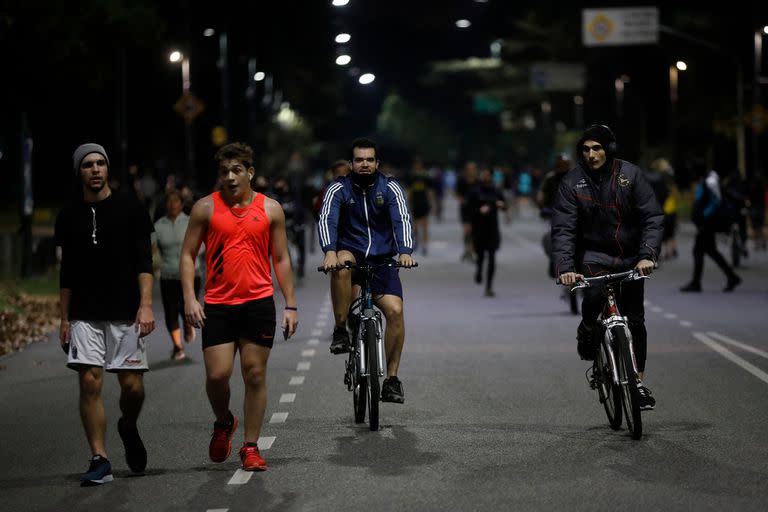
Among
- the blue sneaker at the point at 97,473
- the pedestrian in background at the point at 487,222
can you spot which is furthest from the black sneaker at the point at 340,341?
the pedestrian in background at the point at 487,222

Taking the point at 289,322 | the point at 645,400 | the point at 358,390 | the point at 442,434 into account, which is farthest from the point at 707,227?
the point at 289,322

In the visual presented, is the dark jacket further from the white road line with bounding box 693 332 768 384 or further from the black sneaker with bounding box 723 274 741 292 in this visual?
the black sneaker with bounding box 723 274 741 292

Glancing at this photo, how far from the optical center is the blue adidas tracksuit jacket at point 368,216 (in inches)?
405

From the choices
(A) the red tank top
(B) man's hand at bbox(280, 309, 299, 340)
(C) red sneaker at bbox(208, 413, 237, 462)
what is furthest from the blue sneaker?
(B) man's hand at bbox(280, 309, 299, 340)

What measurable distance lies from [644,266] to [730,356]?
16.6 ft

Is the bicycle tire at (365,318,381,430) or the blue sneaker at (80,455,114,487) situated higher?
the bicycle tire at (365,318,381,430)

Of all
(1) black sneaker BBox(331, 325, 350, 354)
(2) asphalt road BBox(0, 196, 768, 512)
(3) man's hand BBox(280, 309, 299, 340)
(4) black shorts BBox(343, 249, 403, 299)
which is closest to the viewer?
(2) asphalt road BBox(0, 196, 768, 512)

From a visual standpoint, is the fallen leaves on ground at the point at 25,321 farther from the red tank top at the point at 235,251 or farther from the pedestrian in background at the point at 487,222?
the red tank top at the point at 235,251

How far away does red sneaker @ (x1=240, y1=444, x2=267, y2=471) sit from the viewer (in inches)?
340

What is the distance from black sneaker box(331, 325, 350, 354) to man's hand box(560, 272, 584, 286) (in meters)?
1.75

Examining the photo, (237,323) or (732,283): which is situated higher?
(237,323)

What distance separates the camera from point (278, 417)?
35.4ft

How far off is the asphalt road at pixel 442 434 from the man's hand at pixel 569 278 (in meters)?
0.95

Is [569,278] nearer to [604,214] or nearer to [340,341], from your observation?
[604,214]
